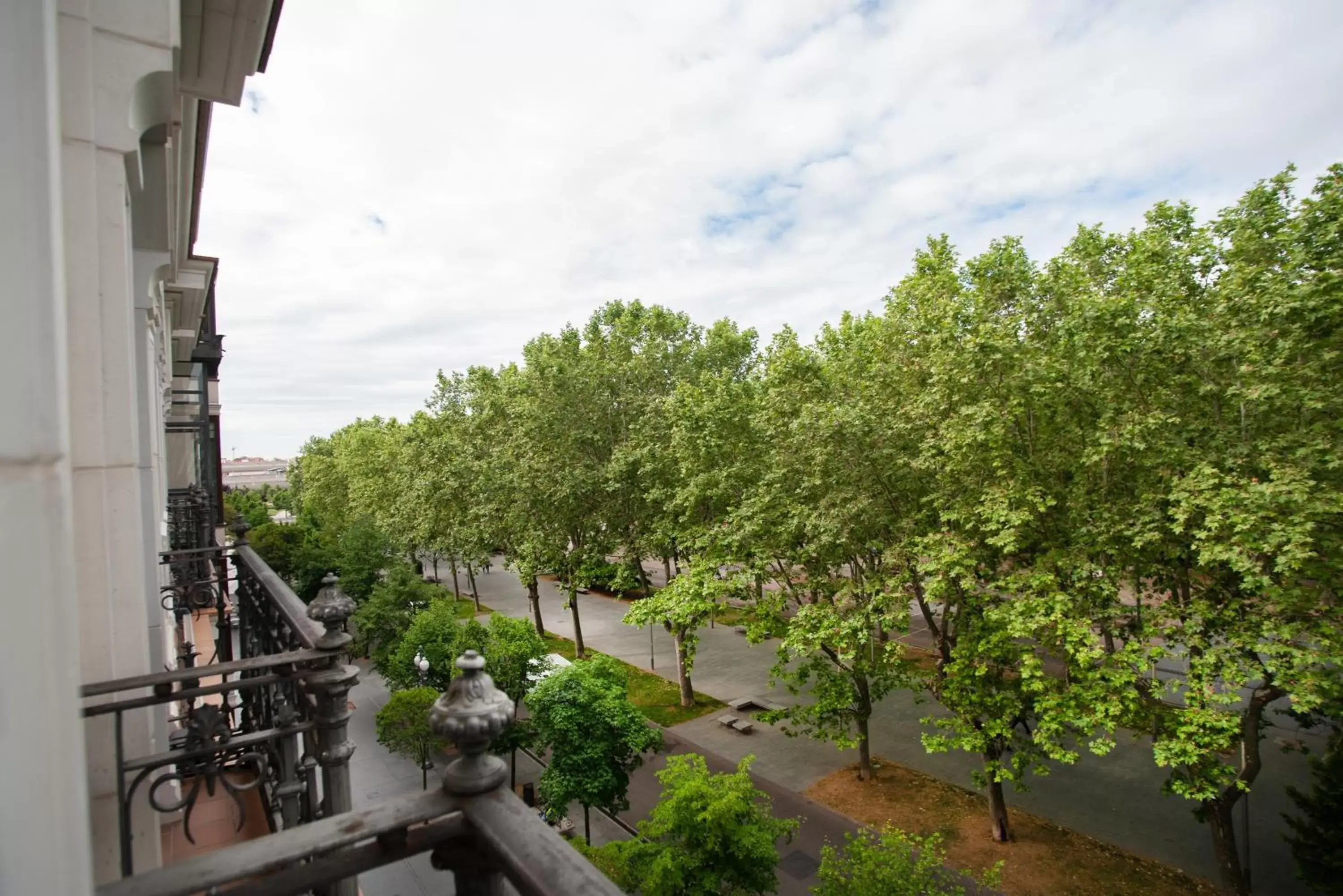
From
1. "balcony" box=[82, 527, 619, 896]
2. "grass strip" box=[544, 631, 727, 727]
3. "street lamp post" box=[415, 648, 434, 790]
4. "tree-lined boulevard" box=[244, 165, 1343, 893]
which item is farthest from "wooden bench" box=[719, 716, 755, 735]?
"balcony" box=[82, 527, 619, 896]

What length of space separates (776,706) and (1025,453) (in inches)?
437

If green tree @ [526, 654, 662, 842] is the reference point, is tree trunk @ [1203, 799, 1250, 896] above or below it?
below

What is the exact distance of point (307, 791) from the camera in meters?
3.15

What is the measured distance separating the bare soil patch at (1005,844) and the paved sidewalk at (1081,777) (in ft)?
1.41

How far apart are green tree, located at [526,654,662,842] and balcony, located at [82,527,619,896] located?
8.70 metres

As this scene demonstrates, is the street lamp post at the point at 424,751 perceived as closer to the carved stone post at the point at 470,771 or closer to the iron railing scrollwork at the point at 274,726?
the iron railing scrollwork at the point at 274,726

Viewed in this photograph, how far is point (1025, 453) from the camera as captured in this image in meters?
11.6

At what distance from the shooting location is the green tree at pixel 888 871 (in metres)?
8.73

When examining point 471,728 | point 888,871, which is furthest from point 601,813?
point 471,728

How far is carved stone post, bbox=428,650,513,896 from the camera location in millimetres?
1777

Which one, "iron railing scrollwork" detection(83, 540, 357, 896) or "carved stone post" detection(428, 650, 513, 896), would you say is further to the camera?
"iron railing scrollwork" detection(83, 540, 357, 896)

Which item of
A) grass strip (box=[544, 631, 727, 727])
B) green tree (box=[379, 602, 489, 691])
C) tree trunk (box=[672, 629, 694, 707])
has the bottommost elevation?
grass strip (box=[544, 631, 727, 727])

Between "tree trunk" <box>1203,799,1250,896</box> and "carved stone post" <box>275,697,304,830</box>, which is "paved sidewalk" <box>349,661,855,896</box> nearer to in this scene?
"tree trunk" <box>1203,799,1250,896</box>

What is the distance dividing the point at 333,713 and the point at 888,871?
27.1 ft
